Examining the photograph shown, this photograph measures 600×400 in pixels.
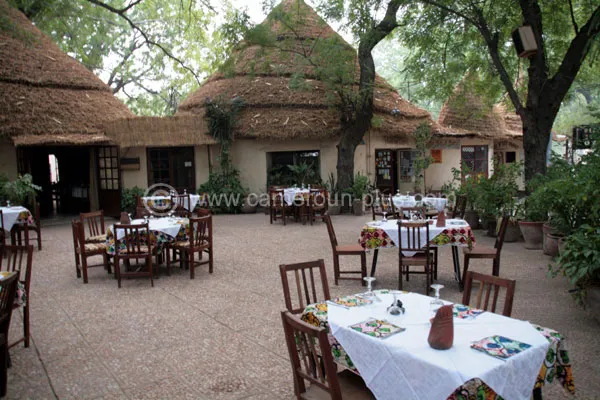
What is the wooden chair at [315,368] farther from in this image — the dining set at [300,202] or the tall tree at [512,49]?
the dining set at [300,202]

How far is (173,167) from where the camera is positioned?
1498 cm

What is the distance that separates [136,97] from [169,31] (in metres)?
7.24

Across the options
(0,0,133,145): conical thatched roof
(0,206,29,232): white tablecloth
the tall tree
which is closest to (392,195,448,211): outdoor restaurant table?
the tall tree

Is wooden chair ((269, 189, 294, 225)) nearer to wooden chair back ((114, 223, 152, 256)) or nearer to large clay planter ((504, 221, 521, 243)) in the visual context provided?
large clay planter ((504, 221, 521, 243))

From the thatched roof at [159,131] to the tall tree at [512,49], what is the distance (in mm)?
6557

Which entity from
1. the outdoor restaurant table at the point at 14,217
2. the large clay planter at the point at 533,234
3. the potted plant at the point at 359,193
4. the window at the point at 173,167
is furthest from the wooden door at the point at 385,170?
the outdoor restaurant table at the point at 14,217

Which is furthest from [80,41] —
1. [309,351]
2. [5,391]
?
[309,351]

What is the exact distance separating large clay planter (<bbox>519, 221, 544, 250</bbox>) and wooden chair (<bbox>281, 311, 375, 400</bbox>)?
6513 millimetres

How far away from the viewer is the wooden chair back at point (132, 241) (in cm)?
614

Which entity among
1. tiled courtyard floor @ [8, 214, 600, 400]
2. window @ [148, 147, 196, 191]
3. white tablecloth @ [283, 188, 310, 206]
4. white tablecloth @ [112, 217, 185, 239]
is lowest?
tiled courtyard floor @ [8, 214, 600, 400]

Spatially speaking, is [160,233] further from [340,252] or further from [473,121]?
[473,121]

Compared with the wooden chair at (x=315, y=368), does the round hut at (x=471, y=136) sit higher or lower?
higher

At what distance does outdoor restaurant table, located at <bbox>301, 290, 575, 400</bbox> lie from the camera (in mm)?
2078

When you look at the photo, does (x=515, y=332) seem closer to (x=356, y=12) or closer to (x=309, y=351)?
(x=309, y=351)
